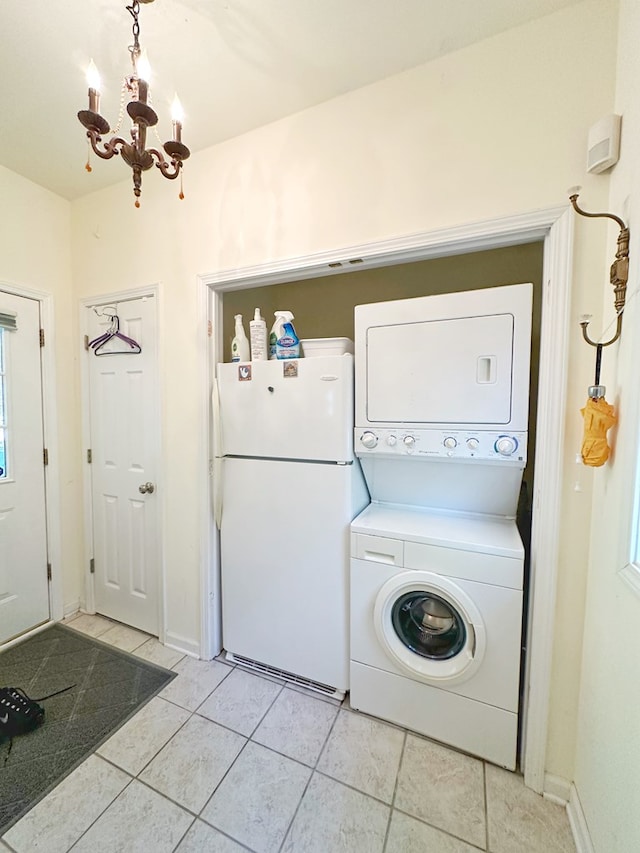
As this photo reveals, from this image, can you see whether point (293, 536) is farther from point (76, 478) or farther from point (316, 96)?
point (316, 96)

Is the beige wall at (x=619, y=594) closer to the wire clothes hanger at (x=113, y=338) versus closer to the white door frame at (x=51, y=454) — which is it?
the wire clothes hanger at (x=113, y=338)

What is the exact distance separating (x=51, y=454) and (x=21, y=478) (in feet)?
0.69

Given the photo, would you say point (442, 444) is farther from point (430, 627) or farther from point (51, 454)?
point (51, 454)

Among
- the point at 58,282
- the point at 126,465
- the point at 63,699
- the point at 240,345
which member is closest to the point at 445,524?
the point at 240,345

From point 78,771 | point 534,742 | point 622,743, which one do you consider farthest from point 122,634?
point 622,743

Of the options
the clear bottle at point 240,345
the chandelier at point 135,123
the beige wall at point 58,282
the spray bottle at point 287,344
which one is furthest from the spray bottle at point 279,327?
the beige wall at point 58,282

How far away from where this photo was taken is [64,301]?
229cm

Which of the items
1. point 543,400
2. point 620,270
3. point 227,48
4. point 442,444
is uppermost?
point 227,48

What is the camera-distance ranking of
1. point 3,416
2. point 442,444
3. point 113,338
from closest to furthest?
point 442,444 → point 3,416 → point 113,338

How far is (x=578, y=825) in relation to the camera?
1.14m

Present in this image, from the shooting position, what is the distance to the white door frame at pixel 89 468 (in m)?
2.03

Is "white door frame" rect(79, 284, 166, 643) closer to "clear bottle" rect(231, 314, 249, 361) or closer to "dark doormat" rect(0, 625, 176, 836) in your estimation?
"dark doormat" rect(0, 625, 176, 836)

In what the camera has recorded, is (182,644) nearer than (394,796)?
No

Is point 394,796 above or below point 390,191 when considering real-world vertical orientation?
below
